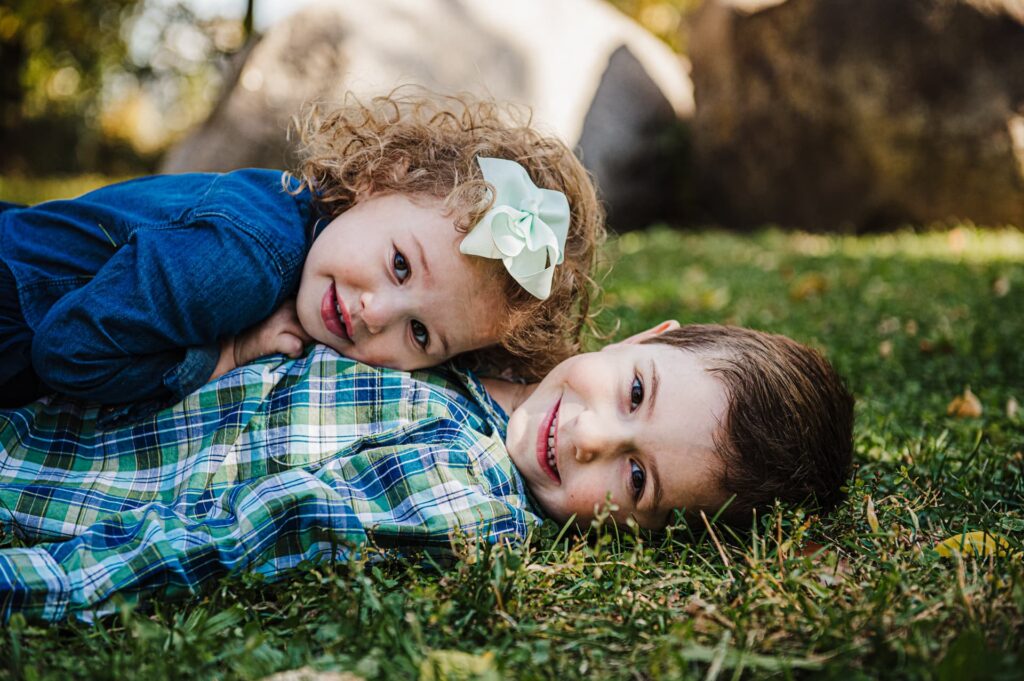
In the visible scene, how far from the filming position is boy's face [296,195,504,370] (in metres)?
2.33

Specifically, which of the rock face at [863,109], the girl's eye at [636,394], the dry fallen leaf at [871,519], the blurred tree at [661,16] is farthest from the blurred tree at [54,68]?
the dry fallen leaf at [871,519]

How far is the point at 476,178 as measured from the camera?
8.15 feet

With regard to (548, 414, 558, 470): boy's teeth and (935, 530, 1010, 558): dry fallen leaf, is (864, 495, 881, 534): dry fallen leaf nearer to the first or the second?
(935, 530, 1010, 558): dry fallen leaf

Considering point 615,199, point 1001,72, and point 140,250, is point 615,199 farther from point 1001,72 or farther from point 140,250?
point 140,250

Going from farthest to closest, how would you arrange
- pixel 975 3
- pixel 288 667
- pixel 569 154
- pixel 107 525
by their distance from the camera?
pixel 975 3
pixel 569 154
pixel 107 525
pixel 288 667

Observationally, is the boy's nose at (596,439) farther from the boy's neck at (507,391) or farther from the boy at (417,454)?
the boy's neck at (507,391)

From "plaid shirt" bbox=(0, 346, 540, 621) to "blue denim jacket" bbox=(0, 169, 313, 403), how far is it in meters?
0.14

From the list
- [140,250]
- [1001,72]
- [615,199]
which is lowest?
[615,199]

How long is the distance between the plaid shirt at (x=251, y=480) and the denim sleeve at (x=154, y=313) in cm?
12

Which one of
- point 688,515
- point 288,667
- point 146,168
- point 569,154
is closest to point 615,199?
point 569,154

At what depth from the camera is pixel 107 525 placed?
1.94 m

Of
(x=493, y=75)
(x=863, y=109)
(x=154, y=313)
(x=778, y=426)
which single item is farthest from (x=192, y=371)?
(x=863, y=109)

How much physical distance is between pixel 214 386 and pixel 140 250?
0.41 m

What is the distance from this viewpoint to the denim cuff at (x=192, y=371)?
2230 mm
